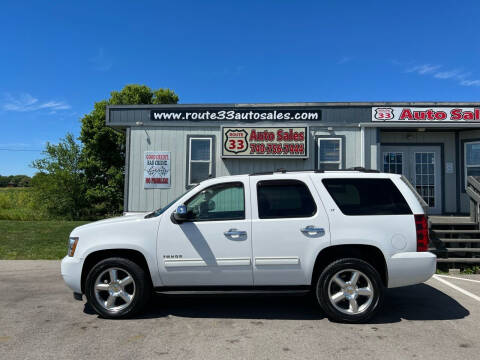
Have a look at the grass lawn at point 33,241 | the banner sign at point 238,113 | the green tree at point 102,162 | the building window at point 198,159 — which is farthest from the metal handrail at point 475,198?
the green tree at point 102,162

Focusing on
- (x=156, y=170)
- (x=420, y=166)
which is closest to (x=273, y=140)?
(x=156, y=170)

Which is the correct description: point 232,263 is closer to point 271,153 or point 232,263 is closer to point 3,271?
point 3,271

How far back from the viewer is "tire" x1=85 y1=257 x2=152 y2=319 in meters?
4.28

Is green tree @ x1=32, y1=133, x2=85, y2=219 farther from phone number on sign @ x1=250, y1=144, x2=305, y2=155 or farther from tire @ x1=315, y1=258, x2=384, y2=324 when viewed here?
tire @ x1=315, y1=258, x2=384, y2=324

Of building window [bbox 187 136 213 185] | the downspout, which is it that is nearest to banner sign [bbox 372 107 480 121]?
the downspout

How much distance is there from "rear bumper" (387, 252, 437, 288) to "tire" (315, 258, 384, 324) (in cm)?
21

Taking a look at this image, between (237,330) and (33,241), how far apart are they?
8298 millimetres

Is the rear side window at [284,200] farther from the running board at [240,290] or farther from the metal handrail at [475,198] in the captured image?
the metal handrail at [475,198]

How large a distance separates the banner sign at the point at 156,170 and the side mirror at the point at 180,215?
707cm

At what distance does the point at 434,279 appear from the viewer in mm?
6520

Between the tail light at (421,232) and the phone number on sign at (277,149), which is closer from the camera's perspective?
the tail light at (421,232)

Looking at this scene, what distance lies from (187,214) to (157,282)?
0.97 meters

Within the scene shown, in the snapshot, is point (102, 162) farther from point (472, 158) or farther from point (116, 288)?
point (472, 158)

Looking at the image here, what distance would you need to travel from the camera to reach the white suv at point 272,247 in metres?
4.18
